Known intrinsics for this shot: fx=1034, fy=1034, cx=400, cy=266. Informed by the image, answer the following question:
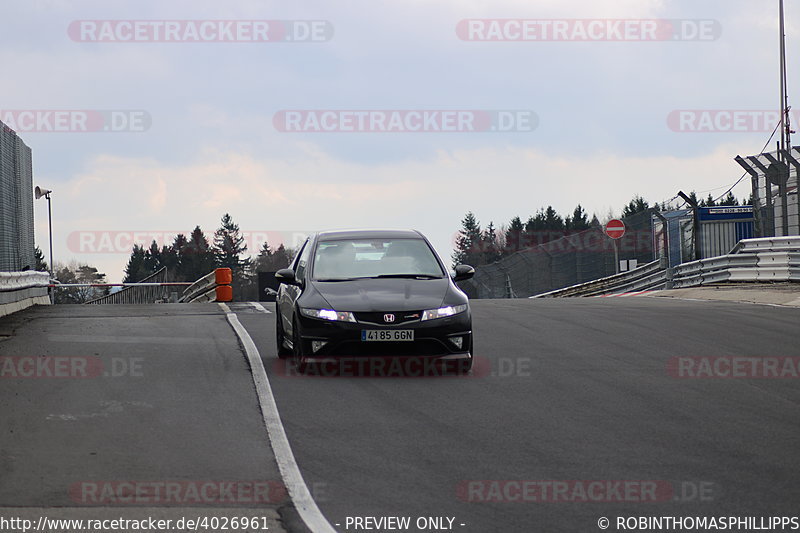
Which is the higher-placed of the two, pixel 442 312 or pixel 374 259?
pixel 374 259

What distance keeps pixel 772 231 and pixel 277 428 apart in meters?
24.3

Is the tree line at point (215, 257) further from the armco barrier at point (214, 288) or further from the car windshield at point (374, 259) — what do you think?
the car windshield at point (374, 259)

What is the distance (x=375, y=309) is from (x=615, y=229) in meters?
27.0

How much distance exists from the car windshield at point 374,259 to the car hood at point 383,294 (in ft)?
0.71

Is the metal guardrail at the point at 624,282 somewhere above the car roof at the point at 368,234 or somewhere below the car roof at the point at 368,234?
below

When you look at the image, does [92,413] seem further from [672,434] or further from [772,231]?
[772,231]

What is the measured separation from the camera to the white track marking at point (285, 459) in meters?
5.39

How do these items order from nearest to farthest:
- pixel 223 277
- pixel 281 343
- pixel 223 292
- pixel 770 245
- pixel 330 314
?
1. pixel 330 314
2. pixel 281 343
3. pixel 770 245
4. pixel 223 292
5. pixel 223 277

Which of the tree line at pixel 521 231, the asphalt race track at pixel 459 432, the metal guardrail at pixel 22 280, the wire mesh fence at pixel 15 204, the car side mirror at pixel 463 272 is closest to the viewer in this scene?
the asphalt race track at pixel 459 432

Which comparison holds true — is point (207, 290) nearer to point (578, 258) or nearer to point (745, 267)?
point (578, 258)

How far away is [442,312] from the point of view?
1009 cm

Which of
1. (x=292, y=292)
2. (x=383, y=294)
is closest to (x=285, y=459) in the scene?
(x=383, y=294)

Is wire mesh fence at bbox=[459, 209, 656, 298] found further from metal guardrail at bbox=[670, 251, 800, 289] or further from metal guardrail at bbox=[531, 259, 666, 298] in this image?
metal guardrail at bbox=[670, 251, 800, 289]

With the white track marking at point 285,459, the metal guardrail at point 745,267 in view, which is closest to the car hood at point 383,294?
the white track marking at point 285,459
